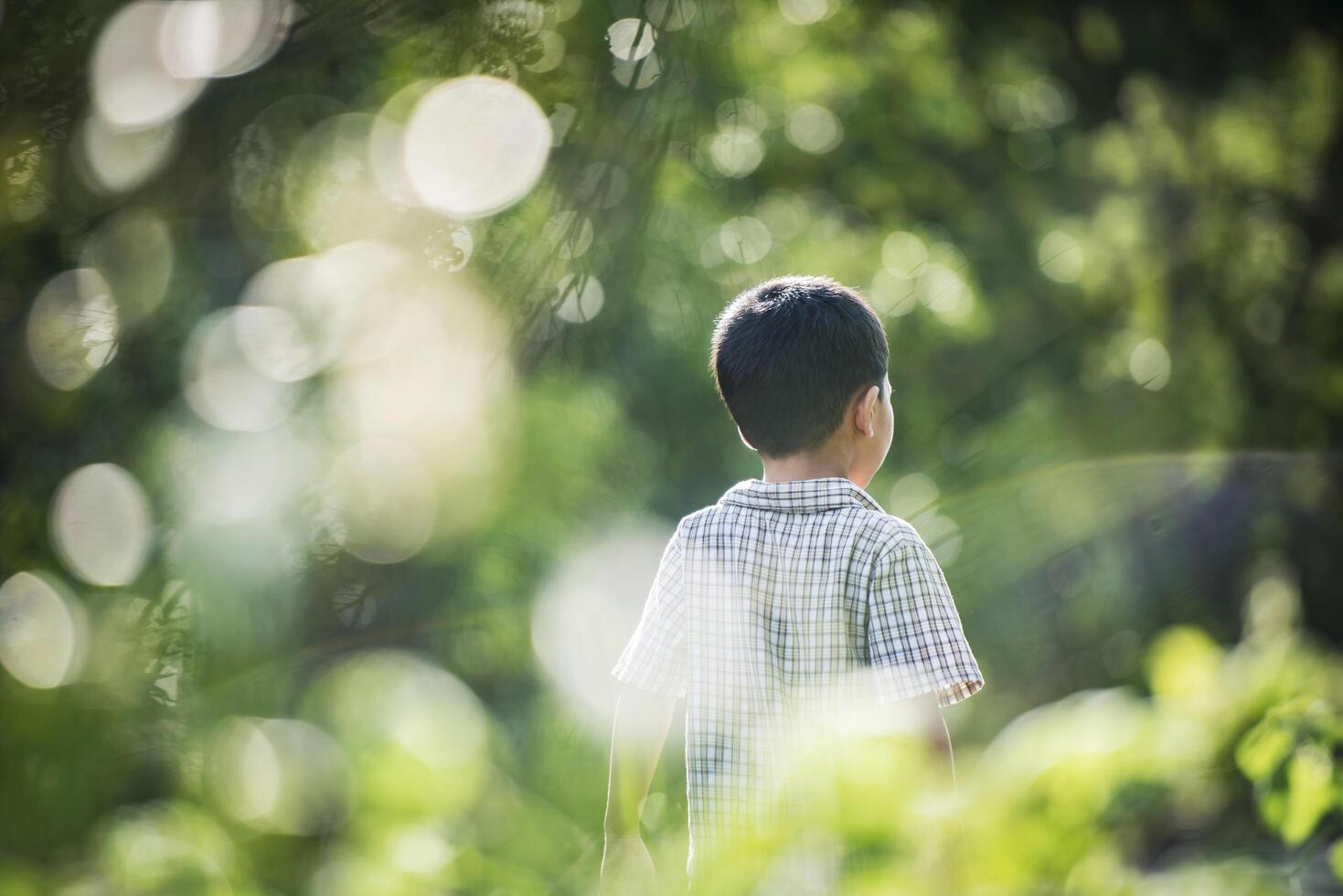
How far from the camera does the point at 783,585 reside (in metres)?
1.58

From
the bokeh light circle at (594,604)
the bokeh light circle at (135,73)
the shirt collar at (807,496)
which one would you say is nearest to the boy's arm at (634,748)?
the shirt collar at (807,496)

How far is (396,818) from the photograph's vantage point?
59 centimetres

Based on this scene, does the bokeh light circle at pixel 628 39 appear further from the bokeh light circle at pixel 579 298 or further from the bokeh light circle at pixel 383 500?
the bokeh light circle at pixel 383 500

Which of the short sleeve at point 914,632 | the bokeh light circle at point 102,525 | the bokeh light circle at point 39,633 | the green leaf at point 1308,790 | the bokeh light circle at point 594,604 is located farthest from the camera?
the bokeh light circle at point 594,604

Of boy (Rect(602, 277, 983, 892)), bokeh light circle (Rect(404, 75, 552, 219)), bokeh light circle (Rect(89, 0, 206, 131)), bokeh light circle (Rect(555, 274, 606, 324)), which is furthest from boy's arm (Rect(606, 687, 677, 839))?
bokeh light circle (Rect(89, 0, 206, 131))

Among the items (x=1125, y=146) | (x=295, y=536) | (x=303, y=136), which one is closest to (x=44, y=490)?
(x=295, y=536)

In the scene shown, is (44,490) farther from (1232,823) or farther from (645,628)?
(1232,823)

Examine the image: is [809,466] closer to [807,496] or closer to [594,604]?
[807,496]

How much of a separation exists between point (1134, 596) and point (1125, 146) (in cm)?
245

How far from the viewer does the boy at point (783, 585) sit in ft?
4.95

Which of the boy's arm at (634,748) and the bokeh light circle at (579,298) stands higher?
the bokeh light circle at (579,298)

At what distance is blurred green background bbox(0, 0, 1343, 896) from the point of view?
23.1 inches

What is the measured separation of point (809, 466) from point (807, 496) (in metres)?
0.07

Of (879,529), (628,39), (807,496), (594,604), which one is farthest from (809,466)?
(594,604)
